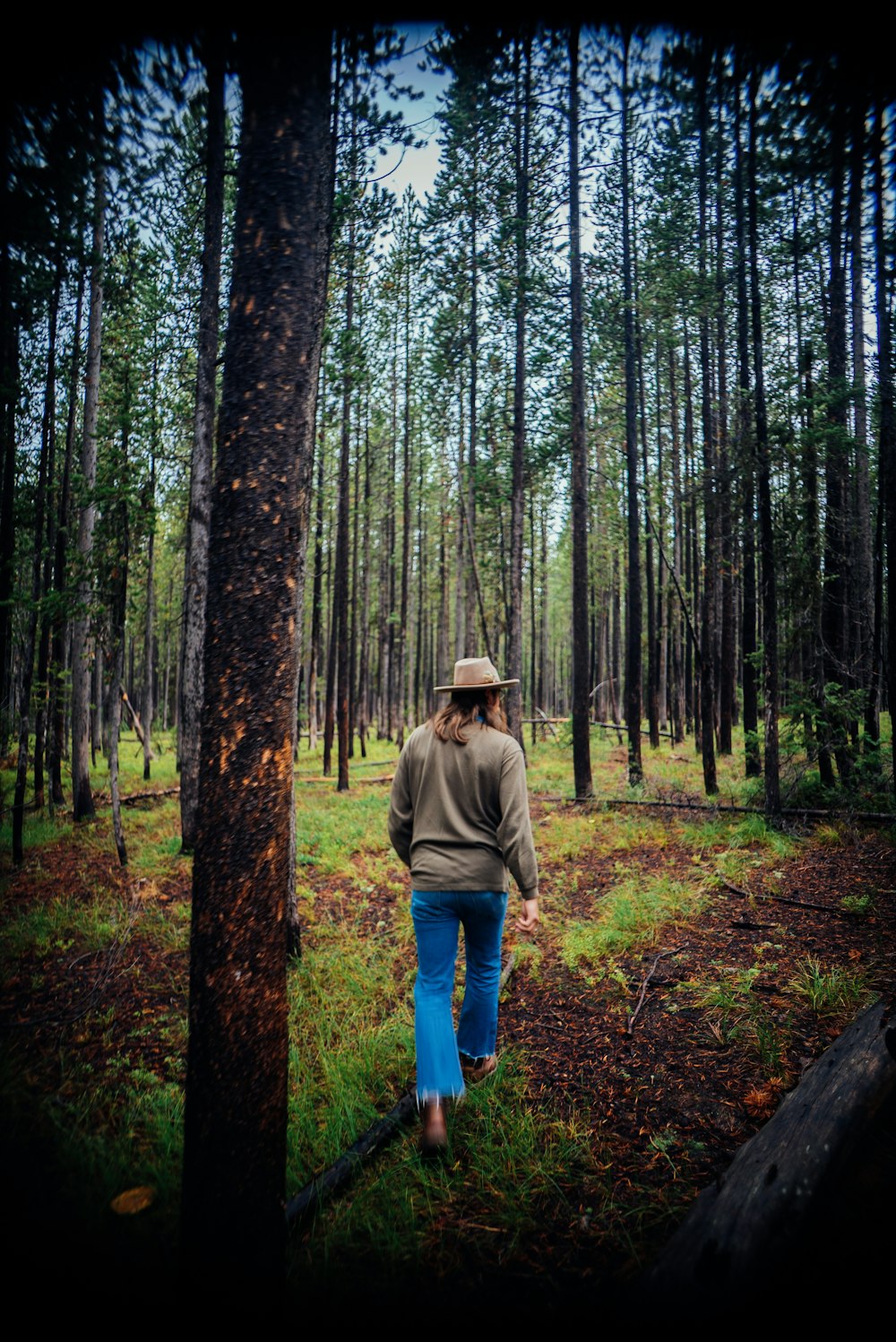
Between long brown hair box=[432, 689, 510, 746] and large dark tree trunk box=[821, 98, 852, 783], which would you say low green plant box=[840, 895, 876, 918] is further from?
long brown hair box=[432, 689, 510, 746]

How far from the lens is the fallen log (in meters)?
1.73

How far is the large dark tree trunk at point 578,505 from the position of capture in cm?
1132

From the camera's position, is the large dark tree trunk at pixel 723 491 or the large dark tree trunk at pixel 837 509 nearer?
the large dark tree trunk at pixel 837 509

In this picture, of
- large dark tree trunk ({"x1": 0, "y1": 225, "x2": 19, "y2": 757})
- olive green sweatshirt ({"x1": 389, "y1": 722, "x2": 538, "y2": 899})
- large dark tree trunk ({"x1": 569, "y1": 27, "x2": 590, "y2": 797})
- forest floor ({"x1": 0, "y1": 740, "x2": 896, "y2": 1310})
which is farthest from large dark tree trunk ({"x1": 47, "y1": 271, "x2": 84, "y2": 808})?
large dark tree trunk ({"x1": 569, "y1": 27, "x2": 590, "y2": 797})

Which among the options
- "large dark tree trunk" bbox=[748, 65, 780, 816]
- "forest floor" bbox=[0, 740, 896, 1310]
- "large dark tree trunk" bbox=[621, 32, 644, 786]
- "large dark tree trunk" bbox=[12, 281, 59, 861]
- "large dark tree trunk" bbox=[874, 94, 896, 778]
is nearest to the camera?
"forest floor" bbox=[0, 740, 896, 1310]

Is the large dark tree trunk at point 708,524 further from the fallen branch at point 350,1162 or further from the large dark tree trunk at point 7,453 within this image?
the large dark tree trunk at point 7,453

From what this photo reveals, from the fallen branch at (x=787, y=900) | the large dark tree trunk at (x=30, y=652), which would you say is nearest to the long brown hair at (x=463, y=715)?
the fallen branch at (x=787, y=900)

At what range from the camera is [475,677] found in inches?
135

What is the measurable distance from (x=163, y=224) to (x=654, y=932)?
394 inches

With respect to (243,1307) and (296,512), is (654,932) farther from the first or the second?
(296,512)

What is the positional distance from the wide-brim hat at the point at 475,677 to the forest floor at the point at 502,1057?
2.41 metres

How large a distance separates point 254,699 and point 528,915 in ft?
7.04

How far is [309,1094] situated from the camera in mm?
3309

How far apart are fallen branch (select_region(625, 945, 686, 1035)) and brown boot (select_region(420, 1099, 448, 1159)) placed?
165cm
